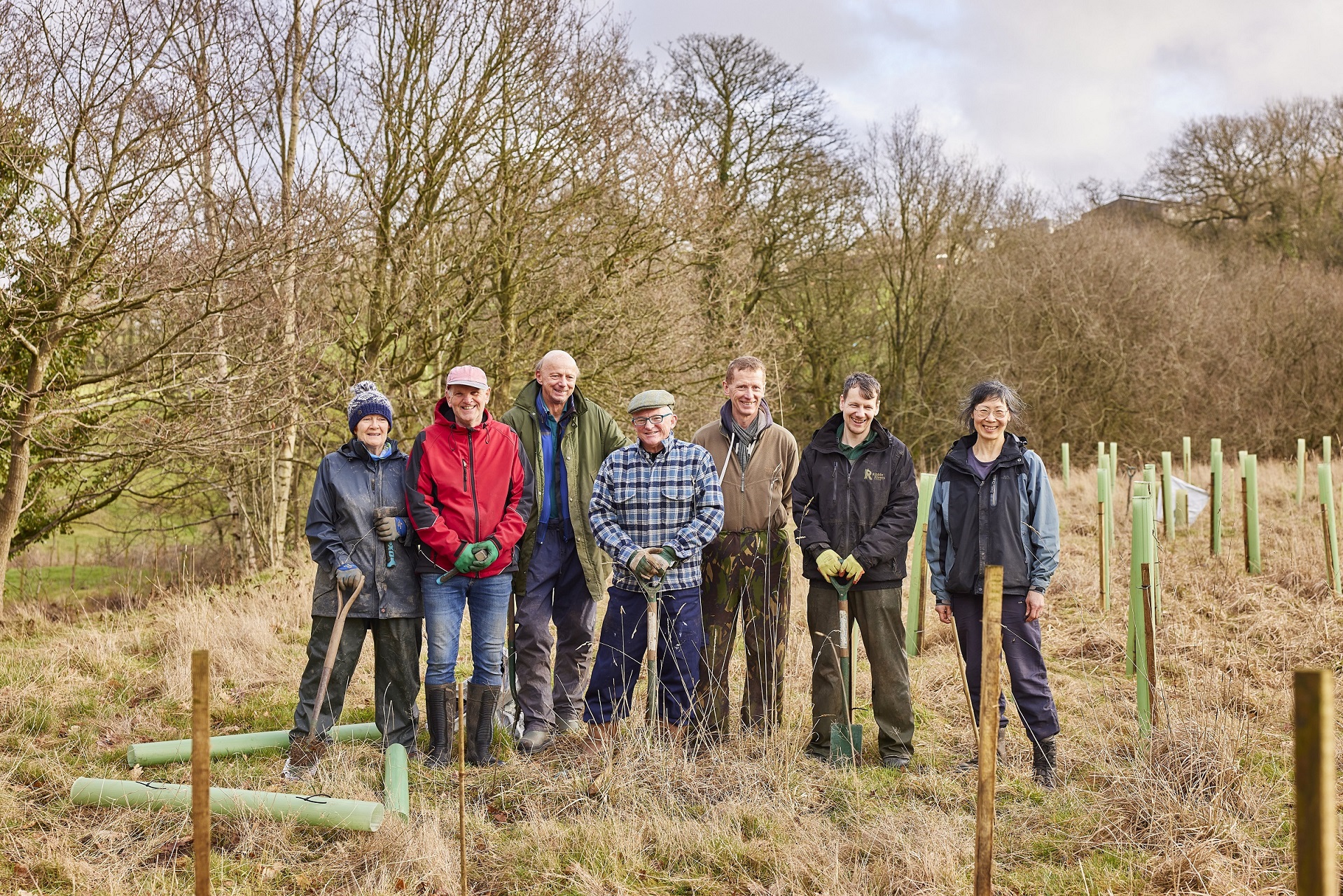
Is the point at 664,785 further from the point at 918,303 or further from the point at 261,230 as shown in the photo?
the point at 918,303

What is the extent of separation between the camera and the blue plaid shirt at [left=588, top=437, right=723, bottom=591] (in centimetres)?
434

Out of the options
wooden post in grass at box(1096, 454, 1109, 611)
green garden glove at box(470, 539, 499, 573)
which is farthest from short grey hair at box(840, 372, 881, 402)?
wooden post in grass at box(1096, 454, 1109, 611)

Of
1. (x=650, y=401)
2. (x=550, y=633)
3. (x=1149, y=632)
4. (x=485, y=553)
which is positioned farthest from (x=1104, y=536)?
(x=485, y=553)

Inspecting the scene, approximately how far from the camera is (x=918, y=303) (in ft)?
69.3

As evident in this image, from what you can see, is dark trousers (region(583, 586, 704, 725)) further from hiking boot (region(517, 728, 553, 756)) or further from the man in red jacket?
the man in red jacket

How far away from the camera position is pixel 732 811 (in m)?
3.58

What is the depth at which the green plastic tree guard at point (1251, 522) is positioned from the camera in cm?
808

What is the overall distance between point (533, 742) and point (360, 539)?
1204mm

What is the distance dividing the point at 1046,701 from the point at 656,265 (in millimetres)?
8977

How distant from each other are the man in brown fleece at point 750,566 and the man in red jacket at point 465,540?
37.1 inches

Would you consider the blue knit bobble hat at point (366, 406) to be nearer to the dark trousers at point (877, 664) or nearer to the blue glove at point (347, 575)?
the blue glove at point (347, 575)

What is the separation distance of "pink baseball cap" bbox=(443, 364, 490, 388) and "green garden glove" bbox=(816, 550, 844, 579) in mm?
1663

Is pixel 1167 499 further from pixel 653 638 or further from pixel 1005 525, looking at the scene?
pixel 653 638

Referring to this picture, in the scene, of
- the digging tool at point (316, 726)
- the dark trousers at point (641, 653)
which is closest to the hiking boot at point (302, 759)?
the digging tool at point (316, 726)
